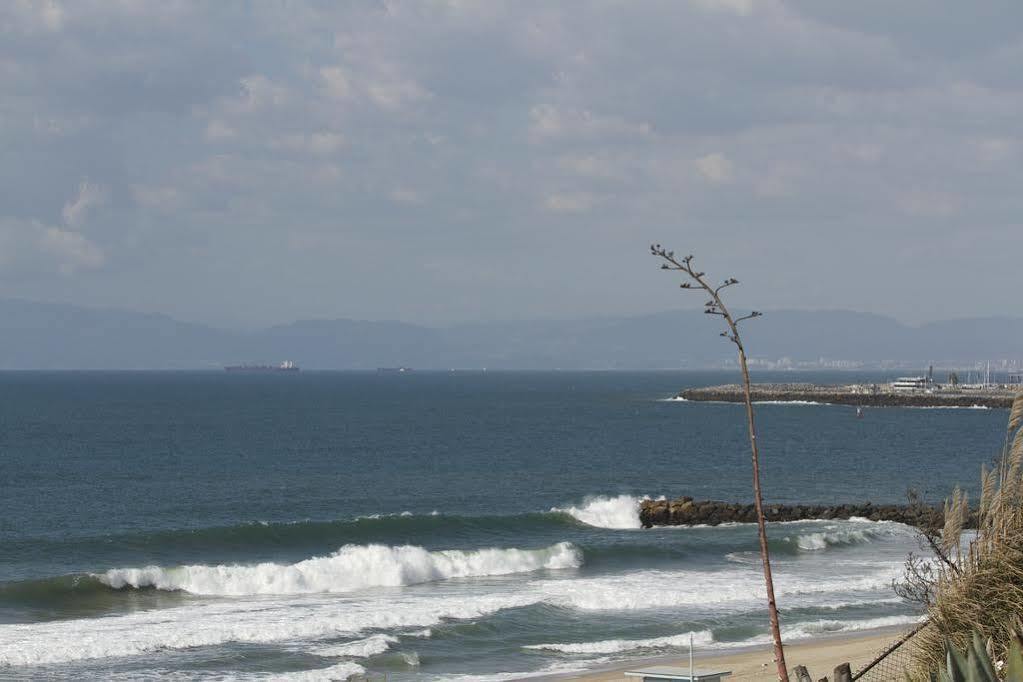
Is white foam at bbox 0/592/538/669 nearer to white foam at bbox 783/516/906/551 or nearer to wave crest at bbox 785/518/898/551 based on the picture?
wave crest at bbox 785/518/898/551

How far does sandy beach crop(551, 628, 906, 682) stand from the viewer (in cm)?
2144

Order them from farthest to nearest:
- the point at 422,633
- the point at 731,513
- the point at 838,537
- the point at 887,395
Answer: the point at 887,395, the point at 731,513, the point at 838,537, the point at 422,633

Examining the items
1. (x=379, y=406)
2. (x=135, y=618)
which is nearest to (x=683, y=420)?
(x=379, y=406)

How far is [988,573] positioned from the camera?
369 inches

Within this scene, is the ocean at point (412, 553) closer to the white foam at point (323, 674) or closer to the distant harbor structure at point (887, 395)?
the white foam at point (323, 674)

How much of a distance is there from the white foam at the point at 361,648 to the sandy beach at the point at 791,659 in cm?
422

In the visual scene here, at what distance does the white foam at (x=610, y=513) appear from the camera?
46.6 meters

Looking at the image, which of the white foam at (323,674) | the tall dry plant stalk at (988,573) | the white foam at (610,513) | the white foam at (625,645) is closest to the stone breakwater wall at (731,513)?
the white foam at (610,513)

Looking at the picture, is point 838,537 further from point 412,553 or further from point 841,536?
point 412,553

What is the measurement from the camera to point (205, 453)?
251 ft

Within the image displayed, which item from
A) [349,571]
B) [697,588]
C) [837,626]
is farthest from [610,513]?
[837,626]

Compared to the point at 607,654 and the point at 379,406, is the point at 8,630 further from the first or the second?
the point at 379,406

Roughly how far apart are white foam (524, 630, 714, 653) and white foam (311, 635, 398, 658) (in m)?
3.00

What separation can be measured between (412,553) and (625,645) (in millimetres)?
12211
